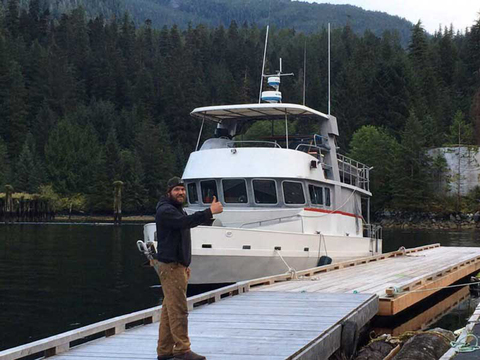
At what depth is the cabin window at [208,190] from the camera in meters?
19.2

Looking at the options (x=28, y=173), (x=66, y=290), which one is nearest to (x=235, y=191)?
(x=66, y=290)

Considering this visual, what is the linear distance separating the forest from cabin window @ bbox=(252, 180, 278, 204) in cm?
6380

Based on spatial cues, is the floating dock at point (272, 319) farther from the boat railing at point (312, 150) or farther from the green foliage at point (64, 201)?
the green foliage at point (64, 201)

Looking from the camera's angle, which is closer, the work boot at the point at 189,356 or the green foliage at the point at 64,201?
the work boot at the point at 189,356

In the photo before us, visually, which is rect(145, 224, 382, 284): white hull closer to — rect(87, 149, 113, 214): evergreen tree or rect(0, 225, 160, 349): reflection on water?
rect(0, 225, 160, 349): reflection on water

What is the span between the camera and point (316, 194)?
1991 cm

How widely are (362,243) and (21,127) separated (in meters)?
108

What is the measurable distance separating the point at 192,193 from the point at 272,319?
9316 millimetres

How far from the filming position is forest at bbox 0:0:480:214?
9300cm

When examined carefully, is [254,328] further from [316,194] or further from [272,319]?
[316,194]

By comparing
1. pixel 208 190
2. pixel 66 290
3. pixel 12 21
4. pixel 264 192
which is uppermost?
pixel 12 21

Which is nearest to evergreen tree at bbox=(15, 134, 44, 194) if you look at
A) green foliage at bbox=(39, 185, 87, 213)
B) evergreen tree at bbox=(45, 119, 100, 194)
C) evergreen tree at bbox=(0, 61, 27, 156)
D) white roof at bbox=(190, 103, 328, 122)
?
green foliage at bbox=(39, 185, 87, 213)

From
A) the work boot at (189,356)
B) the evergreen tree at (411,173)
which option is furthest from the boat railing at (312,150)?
the evergreen tree at (411,173)

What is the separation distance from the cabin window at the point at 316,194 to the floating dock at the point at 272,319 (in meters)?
2.50
